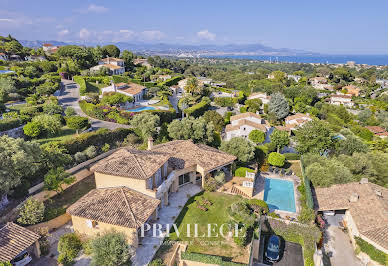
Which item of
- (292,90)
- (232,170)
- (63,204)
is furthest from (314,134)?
(292,90)

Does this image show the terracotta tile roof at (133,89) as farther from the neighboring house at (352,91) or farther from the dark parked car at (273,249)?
the neighboring house at (352,91)

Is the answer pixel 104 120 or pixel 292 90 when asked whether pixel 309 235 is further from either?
pixel 292 90

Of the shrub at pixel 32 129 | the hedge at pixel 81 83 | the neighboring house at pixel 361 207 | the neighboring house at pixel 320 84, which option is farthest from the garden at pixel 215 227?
the neighboring house at pixel 320 84

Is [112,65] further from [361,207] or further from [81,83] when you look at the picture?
[361,207]

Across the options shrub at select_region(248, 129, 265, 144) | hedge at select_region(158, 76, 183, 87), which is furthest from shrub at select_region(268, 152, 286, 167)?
hedge at select_region(158, 76, 183, 87)

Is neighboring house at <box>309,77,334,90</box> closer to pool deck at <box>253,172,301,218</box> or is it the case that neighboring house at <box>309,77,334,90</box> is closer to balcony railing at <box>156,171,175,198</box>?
pool deck at <box>253,172,301,218</box>

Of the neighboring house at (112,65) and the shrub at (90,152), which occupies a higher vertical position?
the neighboring house at (112,65)
